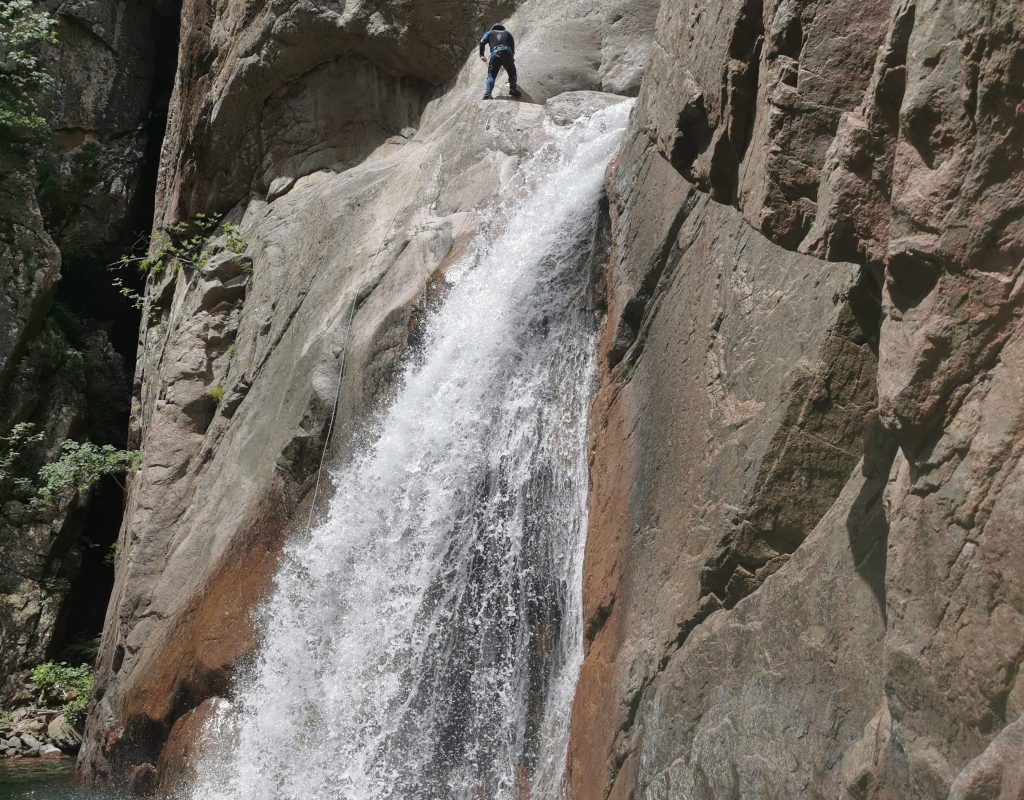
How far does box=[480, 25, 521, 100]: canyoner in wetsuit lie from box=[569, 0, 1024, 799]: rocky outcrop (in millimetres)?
Result: 4711

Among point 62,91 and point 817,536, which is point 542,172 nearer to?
point 817,536

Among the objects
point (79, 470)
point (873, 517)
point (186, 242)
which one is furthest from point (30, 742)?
point (873, 517)

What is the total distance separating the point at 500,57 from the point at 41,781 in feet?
32.2

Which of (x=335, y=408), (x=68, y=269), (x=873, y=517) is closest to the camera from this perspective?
(x=873, y=517)

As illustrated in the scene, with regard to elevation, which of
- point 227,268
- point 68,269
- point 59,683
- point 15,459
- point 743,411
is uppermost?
point 743,411

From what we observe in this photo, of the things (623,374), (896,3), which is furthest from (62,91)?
(896,3)

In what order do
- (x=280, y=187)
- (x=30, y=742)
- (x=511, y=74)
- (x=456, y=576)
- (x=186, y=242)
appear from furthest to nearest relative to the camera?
(x=186, y=242) < (x=280, y=187) < (x=30, y=742) < (x=511, y=74) < (x=456, y=576)

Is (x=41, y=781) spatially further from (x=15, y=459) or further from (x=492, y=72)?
(x=492, y=72)

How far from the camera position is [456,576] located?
794cm

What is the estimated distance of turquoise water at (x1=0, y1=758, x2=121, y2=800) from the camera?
10508 millimetres

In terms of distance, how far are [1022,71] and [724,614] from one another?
Result: 306 centimetres

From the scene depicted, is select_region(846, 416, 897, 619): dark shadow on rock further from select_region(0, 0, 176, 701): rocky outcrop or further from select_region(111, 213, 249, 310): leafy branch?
select_region(0, 0, 176, 701): rocky outcrop

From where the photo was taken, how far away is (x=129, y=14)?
64.4 feet

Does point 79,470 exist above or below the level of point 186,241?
below
